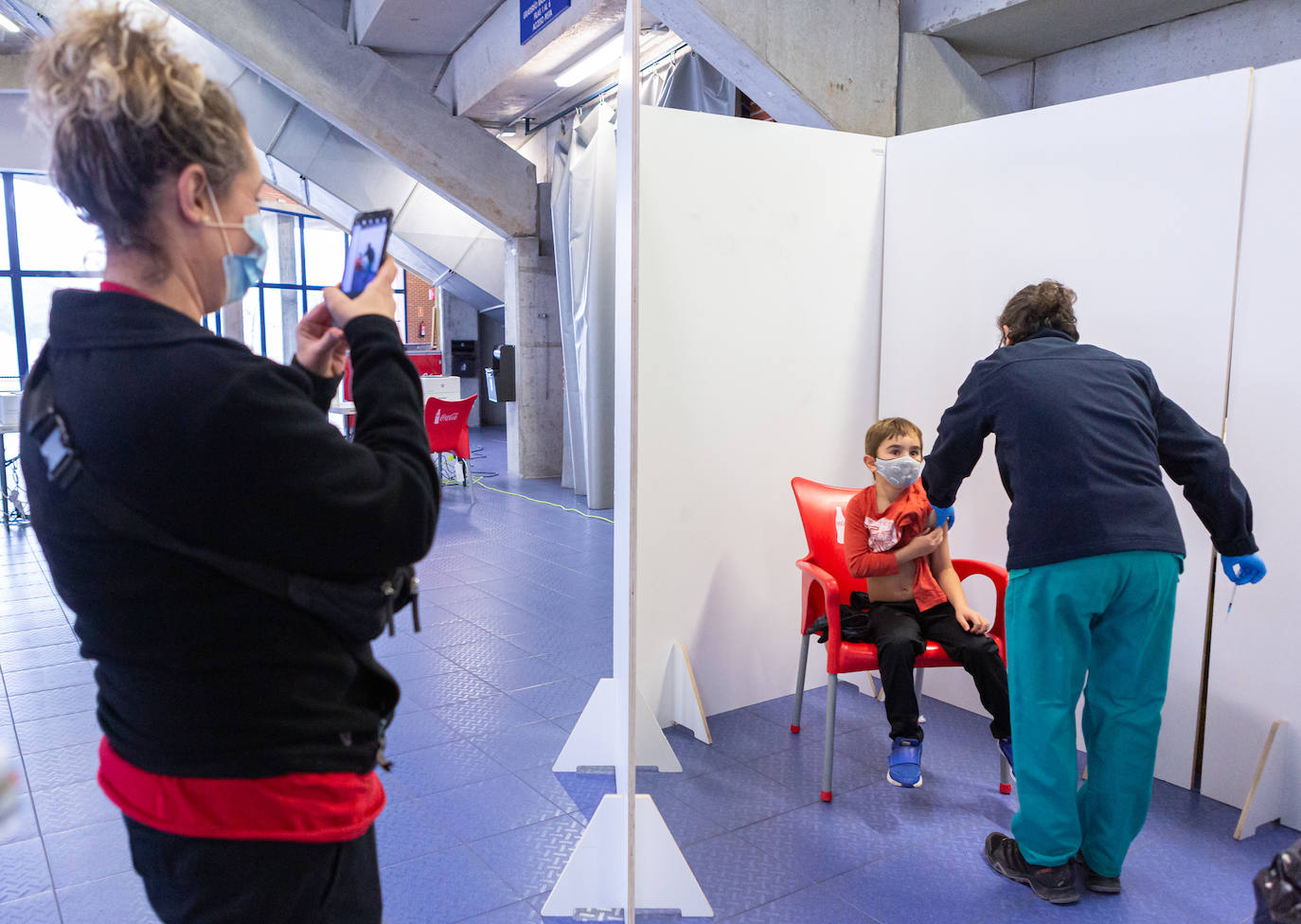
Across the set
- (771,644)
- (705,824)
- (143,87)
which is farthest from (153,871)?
(771,644)

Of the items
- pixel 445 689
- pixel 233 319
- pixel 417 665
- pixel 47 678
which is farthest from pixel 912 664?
pixel 233 319

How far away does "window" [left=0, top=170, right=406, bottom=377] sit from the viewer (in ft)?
37.7

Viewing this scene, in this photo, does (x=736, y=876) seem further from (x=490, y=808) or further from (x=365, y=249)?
(x=365, y=249)

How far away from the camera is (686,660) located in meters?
3.09

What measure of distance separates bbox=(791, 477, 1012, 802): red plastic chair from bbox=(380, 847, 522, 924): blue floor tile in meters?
0.98

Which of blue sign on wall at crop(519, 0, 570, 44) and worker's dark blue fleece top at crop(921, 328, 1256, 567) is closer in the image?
worker's dark blue fleece top at crop(921, 328, 1256, 567)

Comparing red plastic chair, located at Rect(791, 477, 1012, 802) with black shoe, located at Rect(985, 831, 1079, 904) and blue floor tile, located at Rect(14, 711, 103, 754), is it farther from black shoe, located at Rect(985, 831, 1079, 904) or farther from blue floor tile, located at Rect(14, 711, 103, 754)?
blue floor tile, located at Rect(14, 711, 103, 754)

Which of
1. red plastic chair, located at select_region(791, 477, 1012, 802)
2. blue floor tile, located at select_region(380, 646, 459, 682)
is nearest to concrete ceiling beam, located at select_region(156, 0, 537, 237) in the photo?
blue floor tile, located at select_region(380, 646, 459, 682)

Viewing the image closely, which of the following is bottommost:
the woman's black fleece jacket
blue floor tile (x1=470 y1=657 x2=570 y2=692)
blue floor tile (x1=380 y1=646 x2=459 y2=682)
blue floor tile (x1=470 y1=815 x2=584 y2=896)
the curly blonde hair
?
blue floor tile (x1=470 y1=815 x2=584 y2=896)

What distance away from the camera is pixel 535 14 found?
577cm

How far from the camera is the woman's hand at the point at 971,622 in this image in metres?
2.68

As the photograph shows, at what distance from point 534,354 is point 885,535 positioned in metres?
5.92

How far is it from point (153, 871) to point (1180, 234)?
9.14ft

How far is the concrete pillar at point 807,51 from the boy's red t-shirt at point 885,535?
1.63 m
